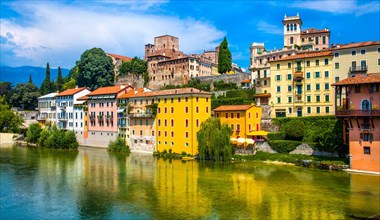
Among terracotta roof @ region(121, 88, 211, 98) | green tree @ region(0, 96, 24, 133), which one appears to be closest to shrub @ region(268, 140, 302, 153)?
terracotta roof @ region(121, 88, 211, 98)

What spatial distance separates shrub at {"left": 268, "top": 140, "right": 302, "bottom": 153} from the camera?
42.0 meters

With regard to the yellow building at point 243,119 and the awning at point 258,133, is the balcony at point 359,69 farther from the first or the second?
the awning at point 258,133

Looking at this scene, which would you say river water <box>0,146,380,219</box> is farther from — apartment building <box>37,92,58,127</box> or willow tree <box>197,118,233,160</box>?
apartment building <box>37,92,58,127</box>

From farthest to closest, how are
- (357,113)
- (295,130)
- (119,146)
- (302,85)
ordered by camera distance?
(119,146)
(302,85)
(295,130)
(357,113)

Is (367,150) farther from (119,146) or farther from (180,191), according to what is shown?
(119,146)

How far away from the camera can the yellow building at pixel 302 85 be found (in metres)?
47.2

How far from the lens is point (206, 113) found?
159 feet

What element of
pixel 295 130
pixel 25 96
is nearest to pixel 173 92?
pixel 295 130

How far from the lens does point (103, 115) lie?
60.0m

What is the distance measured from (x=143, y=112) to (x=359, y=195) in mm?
33745

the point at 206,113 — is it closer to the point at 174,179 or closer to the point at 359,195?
the point at 174,179

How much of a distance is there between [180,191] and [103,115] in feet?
113

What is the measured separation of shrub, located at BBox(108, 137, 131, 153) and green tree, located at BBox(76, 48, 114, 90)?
3126cm

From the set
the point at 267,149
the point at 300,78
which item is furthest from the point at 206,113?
the point at 300,78
